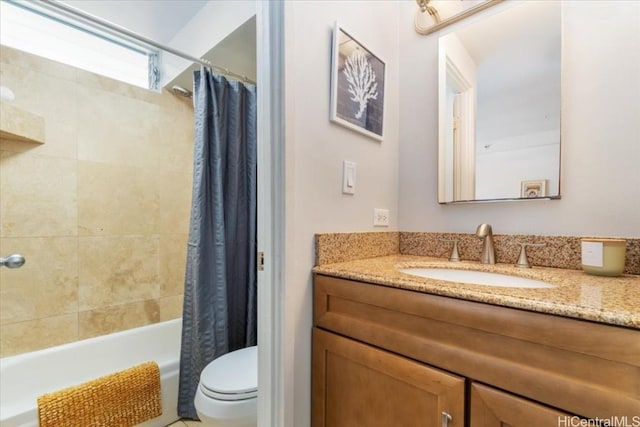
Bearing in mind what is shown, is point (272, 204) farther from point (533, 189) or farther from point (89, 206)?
point (89, 206)

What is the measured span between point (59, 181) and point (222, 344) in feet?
4.43

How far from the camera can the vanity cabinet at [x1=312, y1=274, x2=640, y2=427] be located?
1.62 ft

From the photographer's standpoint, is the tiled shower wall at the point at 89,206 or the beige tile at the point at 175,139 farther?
the beige tile at the point at 175,139

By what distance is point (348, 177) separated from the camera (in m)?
1.08

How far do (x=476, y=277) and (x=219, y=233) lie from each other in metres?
1.25

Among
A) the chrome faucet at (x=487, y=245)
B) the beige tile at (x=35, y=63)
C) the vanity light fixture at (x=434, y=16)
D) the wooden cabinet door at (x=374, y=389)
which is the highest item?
the vanity light fixture at (x=434, y=16)

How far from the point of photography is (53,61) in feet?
5.32

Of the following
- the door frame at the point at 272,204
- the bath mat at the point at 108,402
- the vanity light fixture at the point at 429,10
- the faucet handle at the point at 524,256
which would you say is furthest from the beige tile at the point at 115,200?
the faucet handle at the point at 524,256

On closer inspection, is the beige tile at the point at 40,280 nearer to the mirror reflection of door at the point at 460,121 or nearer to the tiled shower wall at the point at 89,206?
the tiled shower wall at the point at 89,206

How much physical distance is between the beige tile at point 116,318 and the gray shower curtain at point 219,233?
0.69m

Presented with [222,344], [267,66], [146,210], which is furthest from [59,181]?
[267,66]

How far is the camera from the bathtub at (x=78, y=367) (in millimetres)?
1402

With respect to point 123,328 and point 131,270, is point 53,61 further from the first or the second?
point 123,328

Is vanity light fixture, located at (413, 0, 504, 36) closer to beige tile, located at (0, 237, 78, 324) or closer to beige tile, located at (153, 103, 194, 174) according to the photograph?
beige tile, located at (153, 103, 194, 174)
